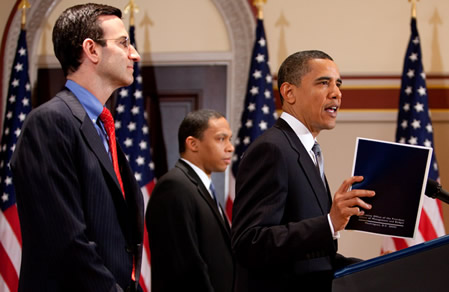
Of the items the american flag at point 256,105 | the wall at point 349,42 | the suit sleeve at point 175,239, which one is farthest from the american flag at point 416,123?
the suit sleeve at point 175,239

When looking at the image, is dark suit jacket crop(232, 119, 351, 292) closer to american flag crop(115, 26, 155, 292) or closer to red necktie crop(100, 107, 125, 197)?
red necktie crop(100, 107, 125, 197)

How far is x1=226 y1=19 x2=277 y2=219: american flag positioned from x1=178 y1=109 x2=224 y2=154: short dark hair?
107 centimetres

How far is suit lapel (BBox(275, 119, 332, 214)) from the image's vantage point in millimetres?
2008

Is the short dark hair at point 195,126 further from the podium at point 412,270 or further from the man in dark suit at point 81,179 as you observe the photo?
the podium at point 412,270

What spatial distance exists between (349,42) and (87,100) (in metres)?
3.65

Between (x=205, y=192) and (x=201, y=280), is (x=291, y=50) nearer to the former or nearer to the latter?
(x=205, y=192)

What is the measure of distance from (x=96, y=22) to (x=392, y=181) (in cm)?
104

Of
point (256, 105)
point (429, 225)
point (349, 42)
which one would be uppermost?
point (349, 42)

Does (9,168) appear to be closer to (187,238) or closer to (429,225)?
(187,238)

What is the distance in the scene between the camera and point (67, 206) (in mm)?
1624

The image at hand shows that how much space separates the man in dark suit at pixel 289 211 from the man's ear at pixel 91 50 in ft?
1.94

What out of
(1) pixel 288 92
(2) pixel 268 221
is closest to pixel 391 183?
(2) pixel 268 221

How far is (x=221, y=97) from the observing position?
209 inches

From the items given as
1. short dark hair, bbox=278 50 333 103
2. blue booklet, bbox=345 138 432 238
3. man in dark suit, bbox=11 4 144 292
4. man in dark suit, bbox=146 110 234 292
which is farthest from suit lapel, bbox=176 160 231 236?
blue booklet, bbox=345 138 432 238
